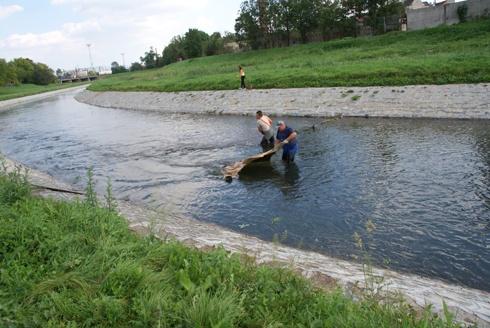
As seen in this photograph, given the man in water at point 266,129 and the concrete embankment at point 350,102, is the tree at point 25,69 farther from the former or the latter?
the man in water at point 266,129

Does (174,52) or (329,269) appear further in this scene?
(174,52)

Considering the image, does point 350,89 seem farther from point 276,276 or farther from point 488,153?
point 276,276

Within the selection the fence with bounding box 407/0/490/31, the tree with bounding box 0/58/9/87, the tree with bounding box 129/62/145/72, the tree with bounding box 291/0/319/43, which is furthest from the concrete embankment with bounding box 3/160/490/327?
the tree with bounding box 129/62/145/72

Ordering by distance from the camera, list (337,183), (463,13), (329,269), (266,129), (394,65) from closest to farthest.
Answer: (329,269) → (337,183) → (266,129) → (394,65) → (463,13)

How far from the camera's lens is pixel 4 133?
102 feet

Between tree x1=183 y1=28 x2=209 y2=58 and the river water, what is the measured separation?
80032 millimetres

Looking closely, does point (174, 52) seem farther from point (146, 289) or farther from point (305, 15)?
point (146, 289)

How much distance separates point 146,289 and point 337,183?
8305mm

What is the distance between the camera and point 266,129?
1659cm

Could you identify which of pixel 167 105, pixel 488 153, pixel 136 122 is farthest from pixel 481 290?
pixel 167 105

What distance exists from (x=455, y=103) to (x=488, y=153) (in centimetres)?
752

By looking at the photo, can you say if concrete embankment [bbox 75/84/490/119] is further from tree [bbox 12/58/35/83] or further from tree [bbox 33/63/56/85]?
tree [bbox 33/63/56/85]

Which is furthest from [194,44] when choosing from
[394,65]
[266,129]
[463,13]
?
[266,129]

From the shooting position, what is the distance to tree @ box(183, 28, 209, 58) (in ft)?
325
